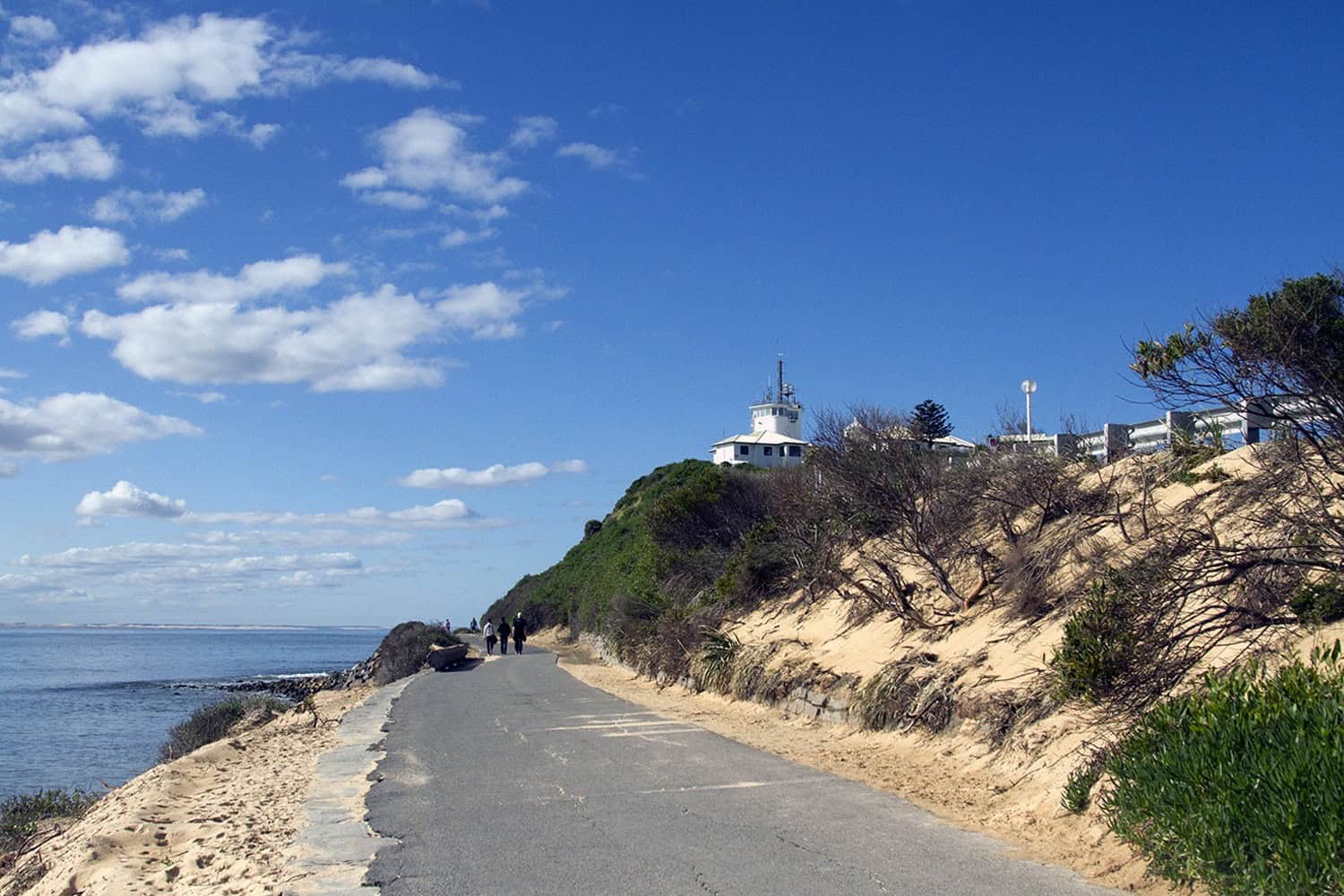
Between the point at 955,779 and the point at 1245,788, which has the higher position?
the point at 1245,788

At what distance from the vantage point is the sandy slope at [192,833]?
7.96 metres

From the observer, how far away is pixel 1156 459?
587 inches

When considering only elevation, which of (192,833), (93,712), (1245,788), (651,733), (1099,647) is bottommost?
(93,712)

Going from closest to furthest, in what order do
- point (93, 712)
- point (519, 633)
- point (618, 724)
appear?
1. point (618, 724)
2. point (93, 712)
3. point (519, 633)

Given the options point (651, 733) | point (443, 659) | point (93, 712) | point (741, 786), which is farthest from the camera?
point (93, 712)

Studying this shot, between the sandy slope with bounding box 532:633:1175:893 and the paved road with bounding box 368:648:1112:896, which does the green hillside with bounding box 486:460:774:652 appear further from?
the paved road with bounding box 368:648:1112:896

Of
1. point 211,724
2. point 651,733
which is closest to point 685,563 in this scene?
point 211,724

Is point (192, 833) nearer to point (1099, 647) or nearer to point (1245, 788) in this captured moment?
point (1099, 647)

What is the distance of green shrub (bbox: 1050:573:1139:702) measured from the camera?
9297mm

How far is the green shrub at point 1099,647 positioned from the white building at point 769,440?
5724 centimetres

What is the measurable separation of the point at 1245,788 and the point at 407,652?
128ft

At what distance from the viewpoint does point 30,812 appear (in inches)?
616

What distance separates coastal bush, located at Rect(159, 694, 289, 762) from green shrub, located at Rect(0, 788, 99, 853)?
9.87ft

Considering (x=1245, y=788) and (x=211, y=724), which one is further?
(x=211, y=724)
